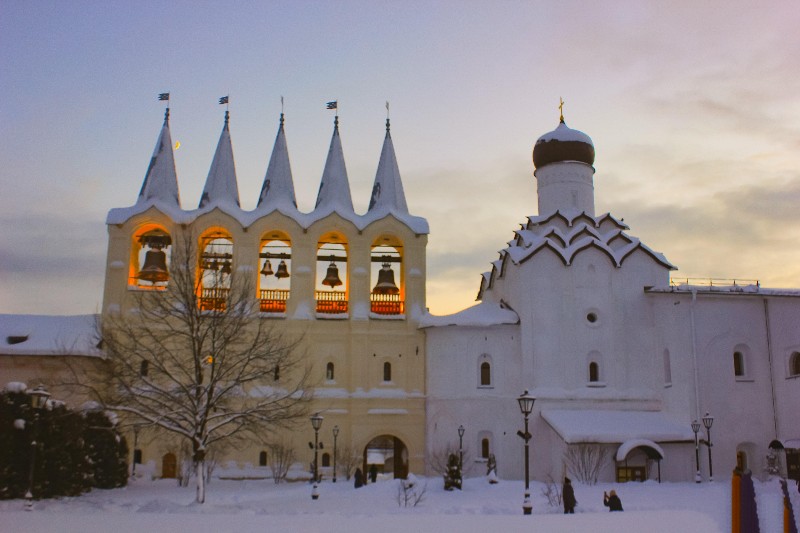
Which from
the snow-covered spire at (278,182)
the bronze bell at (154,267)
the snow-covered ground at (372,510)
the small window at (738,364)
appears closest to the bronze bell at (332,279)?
the snow-covered spire at (278,182)

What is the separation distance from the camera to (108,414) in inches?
952

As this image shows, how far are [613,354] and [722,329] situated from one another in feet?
13.4

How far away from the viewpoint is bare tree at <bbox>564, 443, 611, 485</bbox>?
27594 mm

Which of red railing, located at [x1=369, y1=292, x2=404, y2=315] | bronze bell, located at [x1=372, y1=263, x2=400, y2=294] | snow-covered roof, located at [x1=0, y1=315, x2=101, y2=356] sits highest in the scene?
bronze bell, located at [x1=372, y1=263, x2=400, y2=294]

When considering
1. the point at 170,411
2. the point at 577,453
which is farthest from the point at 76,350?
the point at 577,453

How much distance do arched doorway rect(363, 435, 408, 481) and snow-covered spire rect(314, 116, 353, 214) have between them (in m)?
9.63

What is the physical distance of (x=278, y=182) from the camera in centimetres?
3331

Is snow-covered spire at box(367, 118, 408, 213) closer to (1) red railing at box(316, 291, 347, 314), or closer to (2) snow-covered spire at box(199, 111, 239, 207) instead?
(1) red railing at box(316, 291, 347, 314)

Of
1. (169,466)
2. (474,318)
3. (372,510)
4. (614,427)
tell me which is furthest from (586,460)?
(169,466)

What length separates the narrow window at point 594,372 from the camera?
31156 mm

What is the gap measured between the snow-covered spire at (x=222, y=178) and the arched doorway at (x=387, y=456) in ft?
38.2

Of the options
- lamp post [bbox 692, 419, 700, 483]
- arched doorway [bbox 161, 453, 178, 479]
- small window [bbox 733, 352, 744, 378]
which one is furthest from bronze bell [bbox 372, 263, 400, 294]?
small window [bbox 733, 352, 744, 378]

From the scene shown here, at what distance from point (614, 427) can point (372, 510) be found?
1254 centimetres

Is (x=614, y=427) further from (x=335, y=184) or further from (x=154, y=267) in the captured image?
(x=154, y=267)
